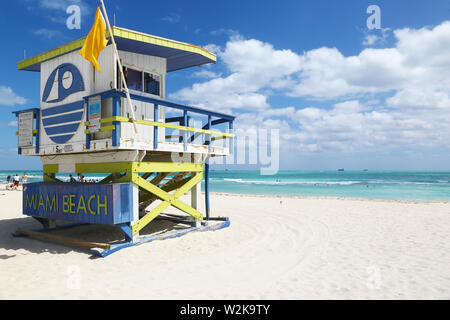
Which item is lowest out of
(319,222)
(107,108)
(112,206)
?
(319,222)

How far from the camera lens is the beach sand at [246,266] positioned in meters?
4.97

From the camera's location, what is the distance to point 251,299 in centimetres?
466

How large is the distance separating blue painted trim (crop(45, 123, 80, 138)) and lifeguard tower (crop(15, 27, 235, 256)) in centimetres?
3

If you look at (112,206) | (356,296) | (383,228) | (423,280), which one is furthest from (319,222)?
(112,206)

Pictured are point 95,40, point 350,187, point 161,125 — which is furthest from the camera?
point 350,187

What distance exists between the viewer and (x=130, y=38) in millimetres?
7547

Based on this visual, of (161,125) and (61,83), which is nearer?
(161,125)

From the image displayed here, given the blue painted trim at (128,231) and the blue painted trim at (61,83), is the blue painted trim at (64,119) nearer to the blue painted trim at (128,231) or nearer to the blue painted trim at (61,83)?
the blue painted trim at (61,83)

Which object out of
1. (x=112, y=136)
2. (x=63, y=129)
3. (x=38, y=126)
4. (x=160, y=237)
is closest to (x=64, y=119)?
(x=63, y=129)

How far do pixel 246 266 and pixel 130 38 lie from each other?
6.07 m

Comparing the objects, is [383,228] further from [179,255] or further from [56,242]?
[56,242]

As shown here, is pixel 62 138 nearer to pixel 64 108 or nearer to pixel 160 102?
pixel 64 108

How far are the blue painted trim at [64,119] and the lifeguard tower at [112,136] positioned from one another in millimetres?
27
